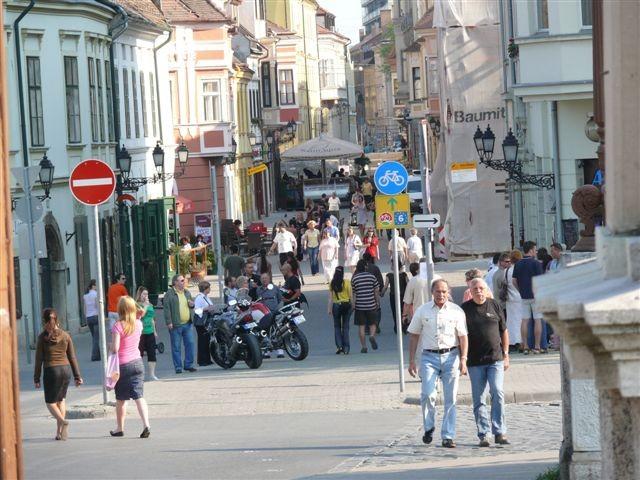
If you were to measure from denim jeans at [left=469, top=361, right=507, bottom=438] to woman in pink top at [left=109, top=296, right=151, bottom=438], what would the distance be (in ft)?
12.3

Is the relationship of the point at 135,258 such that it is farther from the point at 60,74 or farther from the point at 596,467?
the point at 596,467

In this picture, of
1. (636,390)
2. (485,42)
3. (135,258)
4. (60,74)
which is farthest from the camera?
(135,258)

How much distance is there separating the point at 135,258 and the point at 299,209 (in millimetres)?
44314

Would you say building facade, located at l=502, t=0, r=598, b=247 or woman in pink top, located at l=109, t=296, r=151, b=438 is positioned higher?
building facade, located at l=502, t=0, r=598, b=247

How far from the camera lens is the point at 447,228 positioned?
3819 centimetres

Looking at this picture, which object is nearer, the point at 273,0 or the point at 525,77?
A: the point at 525,77

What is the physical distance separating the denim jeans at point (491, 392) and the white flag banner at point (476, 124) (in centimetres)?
2269

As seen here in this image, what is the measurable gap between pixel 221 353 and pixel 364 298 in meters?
2.45

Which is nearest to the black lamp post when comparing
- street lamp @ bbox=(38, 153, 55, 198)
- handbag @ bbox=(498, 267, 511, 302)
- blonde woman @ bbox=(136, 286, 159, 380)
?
handbag @ bbox=(498, 267, 511, 302)

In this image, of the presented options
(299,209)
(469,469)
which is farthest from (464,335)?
(299,209)

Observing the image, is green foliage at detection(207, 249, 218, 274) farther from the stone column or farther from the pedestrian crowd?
the stone column

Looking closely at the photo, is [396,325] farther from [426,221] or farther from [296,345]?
[426,221]

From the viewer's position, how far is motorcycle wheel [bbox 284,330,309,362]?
2498 cm

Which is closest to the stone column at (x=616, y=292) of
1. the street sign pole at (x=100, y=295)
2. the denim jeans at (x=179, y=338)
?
the street sign pole at (x=100, y=295)
